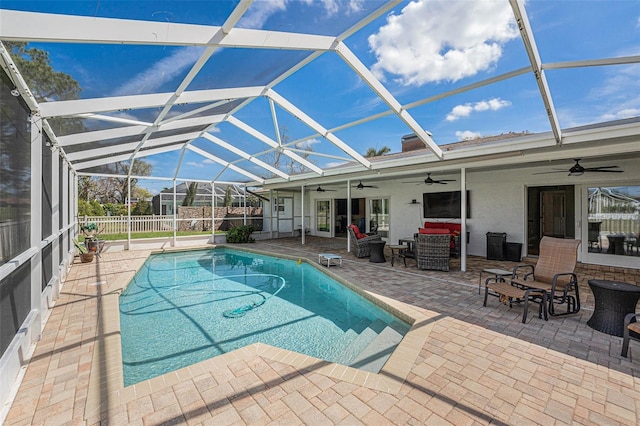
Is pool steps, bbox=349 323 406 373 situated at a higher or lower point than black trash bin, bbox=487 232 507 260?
lower

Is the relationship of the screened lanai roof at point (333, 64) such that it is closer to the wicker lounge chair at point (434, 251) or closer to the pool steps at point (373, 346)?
the wicker lounge chair at point (434, 251)

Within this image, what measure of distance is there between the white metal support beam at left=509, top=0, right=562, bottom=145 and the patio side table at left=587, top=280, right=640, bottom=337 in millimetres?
2861

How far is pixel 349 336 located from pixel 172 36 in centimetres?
462

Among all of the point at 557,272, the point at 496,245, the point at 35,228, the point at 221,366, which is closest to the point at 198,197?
the point at 35,228

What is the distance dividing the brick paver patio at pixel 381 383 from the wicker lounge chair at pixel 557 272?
335 mm

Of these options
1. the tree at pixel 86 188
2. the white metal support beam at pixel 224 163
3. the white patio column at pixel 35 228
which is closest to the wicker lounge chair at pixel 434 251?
the white patio column at pixel 35 228

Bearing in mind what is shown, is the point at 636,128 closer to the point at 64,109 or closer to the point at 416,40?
the point at 416,40

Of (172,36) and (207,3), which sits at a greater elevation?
(207,3)

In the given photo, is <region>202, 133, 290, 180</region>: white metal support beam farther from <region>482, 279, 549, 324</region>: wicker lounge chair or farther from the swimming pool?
<region>482, 279, 549, 324</region>: wicker lounge chair

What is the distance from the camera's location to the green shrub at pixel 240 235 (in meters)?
14.1

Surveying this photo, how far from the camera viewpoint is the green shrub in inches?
554

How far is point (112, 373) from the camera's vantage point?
9.57 feet

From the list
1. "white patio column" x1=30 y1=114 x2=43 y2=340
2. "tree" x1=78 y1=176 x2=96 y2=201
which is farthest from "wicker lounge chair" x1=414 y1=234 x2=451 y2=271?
"tree" x1=78 y1=176 x2=96 y2=201

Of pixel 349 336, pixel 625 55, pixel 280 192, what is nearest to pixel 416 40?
pixel 625 55
